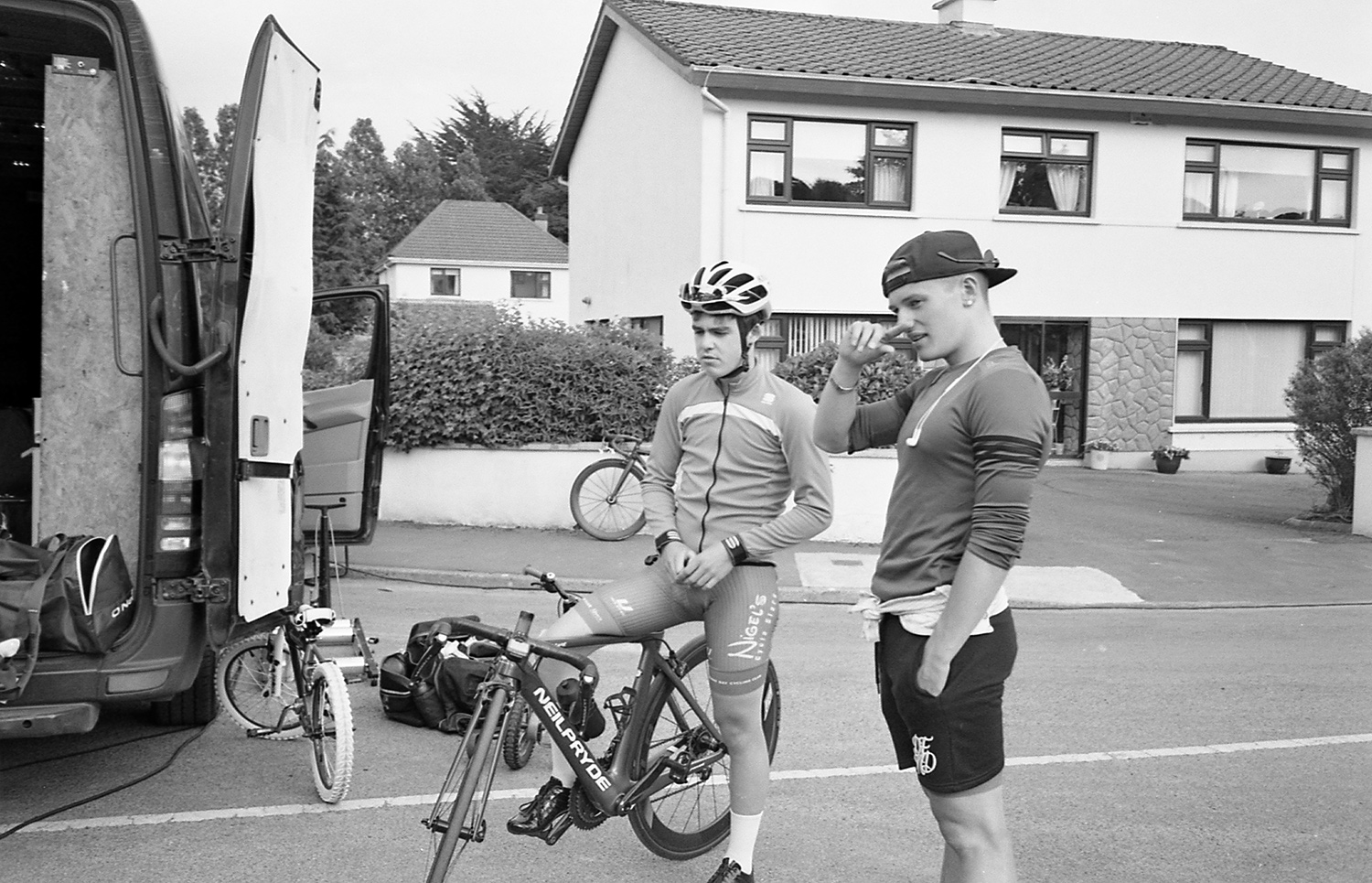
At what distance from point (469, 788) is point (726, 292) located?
159 centimetres

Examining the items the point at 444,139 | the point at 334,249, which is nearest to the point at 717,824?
the point at 334,249

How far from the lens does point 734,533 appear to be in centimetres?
380

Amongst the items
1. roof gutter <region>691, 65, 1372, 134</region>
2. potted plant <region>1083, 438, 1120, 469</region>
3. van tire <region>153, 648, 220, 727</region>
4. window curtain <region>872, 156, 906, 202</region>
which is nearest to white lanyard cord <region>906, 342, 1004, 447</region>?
van tire <region>153, 648, 220, 727</region>

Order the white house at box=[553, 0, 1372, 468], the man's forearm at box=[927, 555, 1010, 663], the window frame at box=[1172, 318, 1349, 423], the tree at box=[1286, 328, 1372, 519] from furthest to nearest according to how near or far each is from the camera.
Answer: the window frame at box=[1172, 318, 1349, 423] < the white house at box=[553, 0, 1372, 468] < the tree at box=[1286, 328, 1372, 519] < the man's forearm at box=[927, 555, 1010, 663]

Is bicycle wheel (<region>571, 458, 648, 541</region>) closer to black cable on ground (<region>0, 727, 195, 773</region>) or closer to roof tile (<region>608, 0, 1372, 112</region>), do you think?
black cable on ground (<region>0, 727, 195, 773</region>)

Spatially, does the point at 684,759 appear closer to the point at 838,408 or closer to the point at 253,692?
the point at 838,408

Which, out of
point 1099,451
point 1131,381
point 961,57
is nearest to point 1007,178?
point 961,57

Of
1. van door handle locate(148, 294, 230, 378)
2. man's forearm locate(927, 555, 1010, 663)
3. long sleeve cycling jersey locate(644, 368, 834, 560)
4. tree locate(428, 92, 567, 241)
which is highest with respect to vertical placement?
tree locate(428, 92, 567, 241)

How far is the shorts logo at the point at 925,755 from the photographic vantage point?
293cm

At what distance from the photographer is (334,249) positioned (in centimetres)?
6234

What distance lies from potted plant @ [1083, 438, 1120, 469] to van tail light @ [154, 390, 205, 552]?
17815 mm

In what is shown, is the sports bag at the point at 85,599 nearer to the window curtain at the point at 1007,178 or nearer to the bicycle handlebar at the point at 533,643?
the bicycle handlebar at the point at 533,643

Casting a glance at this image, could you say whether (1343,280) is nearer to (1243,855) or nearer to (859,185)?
(859,185)

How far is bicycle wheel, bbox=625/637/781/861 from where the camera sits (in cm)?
391
